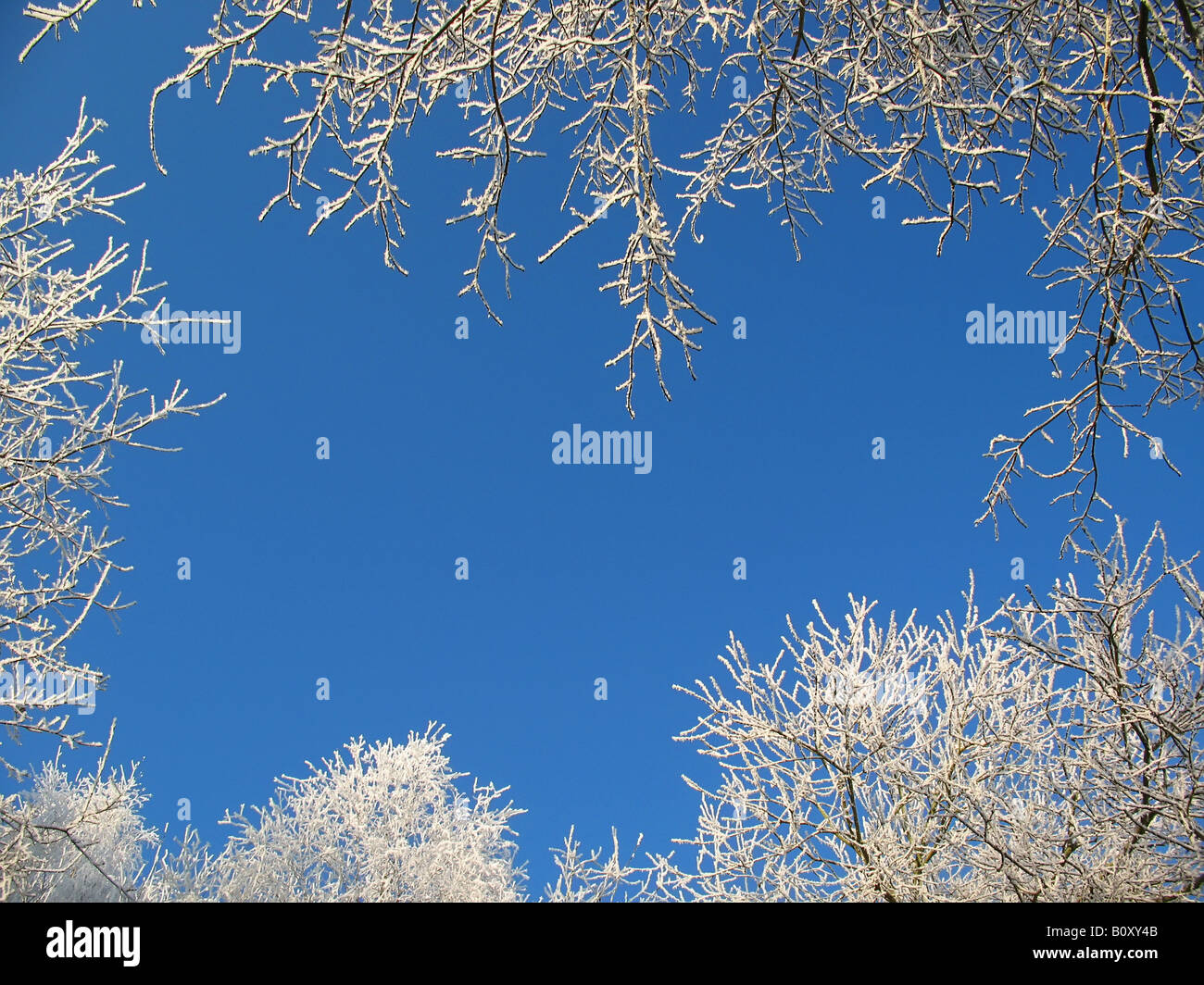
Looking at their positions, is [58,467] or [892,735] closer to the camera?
[58,467]

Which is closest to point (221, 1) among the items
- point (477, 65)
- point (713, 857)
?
point (477, 65)

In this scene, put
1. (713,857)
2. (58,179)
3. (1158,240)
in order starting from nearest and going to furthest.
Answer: (1158,240), (58,179), (713,857)

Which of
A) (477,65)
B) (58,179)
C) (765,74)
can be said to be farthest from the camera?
(58,179)

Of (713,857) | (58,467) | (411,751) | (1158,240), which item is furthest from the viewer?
(411,751)

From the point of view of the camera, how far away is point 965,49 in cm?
436

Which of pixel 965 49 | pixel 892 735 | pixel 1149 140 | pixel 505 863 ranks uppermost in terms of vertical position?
pixel 965 49

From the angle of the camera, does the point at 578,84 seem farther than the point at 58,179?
No

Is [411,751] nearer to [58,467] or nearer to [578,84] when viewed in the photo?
[58,467]

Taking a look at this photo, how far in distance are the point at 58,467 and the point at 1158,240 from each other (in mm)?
6040

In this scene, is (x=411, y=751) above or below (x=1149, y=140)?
below

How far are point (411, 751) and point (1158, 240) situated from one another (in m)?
16.1

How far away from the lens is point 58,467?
5.02 metres
